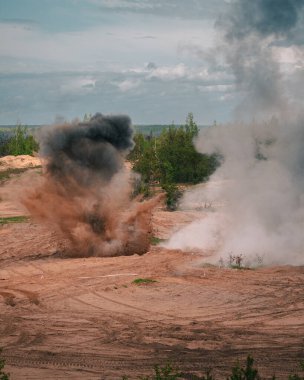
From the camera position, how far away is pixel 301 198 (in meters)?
29.1

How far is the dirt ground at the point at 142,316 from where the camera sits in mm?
15539

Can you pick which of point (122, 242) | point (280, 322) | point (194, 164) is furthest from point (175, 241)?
point (194, 164)

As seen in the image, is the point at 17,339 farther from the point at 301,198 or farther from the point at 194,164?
the point at 194,164

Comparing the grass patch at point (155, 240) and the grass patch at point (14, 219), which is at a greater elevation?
the grass patch at point (155, 240)

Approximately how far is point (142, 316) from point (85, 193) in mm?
10514

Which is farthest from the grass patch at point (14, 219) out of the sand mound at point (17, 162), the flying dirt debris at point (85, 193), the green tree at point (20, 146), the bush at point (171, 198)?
the green tree at point (20, 146)

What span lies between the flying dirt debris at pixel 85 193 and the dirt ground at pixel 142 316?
1.29 meters

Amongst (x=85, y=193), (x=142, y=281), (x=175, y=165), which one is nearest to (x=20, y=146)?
(x=175, y=165)

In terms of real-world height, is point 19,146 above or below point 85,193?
above

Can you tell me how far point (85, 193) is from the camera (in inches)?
1139

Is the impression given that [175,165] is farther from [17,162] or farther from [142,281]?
[142,281]

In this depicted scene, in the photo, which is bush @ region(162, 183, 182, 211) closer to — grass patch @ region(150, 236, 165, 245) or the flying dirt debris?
grass patch @ region(150, 236, 165, 245)

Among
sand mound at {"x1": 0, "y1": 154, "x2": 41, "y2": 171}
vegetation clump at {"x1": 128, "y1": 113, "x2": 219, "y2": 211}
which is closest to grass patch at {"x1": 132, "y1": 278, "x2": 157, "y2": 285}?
vegetation clump at {"x1": 128, "y1": 113, "x2": 219, "y2": 211}

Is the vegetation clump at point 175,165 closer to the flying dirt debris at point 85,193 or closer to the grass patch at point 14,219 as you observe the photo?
the grass patch at point 14,219
